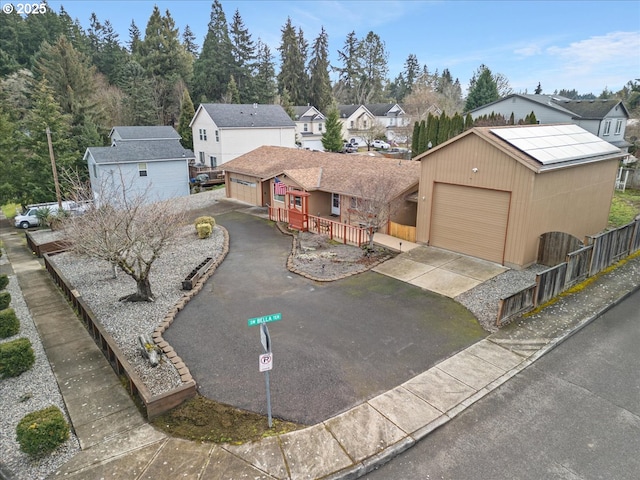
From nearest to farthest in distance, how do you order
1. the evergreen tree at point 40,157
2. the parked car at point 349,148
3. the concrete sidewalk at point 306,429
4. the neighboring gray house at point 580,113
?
the concrete sidewalk at point 306,429, the evergreen tree at point 40,157, the neighboring gray house at point 580,113, the parked car at point 349,148

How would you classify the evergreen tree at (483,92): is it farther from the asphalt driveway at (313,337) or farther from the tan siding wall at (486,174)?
the asphalt driveway at (313,337)

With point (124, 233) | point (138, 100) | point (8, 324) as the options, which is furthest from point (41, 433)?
point (138, 100)

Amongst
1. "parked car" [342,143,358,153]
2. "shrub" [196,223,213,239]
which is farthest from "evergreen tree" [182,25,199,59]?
"shrub" [196,223,213,239]

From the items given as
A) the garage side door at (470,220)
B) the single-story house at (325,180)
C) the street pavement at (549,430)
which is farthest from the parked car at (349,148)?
the street pavement at (549,430)

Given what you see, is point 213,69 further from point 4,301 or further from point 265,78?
point 4,301

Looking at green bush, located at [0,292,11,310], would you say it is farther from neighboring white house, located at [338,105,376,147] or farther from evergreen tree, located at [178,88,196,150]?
neighboring white house, located at [338,105,376,147]

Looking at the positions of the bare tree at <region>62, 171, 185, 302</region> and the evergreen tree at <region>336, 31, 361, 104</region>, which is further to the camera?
the evergreen tree at <region>336, 31, 361, 104</region>

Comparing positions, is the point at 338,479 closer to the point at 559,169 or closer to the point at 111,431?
the point at 111,431
